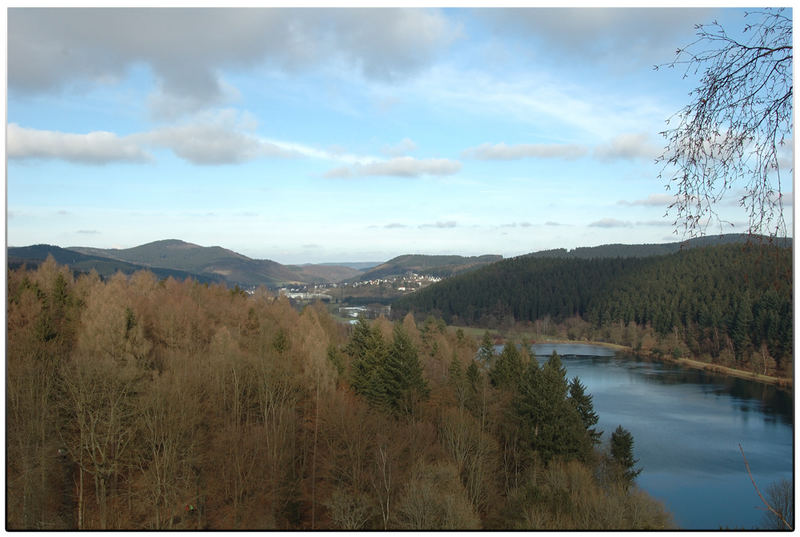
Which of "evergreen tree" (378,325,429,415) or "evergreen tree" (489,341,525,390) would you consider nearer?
"evergreen tree" (378,325,429,415)

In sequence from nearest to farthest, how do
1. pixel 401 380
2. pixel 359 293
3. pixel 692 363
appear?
1. pixel 401 380
2. pixel 692 363
3. pixel 359 293

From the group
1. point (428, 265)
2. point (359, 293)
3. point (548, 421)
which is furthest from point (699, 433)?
point (428, 265)

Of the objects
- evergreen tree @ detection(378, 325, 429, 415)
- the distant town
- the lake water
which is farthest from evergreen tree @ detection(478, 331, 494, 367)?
the distant town

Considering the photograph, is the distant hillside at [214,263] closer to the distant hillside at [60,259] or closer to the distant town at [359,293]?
the distant town at [359,293]

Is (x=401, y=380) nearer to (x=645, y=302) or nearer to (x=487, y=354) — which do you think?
(x=487, y=354)

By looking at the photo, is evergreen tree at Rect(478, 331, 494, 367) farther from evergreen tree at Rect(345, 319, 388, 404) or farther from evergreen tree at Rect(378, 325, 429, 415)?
evergreen tree at Rect(378, 325, 429, 415)
